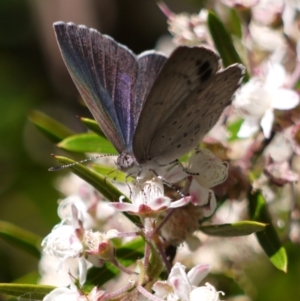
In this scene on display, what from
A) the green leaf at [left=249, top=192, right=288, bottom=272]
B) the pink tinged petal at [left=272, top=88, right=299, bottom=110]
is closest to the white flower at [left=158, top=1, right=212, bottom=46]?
the pink tinged petal at [left=272, top=88, right=299, bottom=110]

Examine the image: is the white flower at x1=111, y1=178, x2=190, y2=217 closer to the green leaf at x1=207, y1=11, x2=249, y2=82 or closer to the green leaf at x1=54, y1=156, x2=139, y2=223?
the green leaf at x1=54, y1=156, x2=139, y2=223

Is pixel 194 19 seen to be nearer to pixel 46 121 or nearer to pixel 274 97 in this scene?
pixel 274 97

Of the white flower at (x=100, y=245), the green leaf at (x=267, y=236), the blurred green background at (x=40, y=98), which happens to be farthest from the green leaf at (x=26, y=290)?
the blurred green background at (x=40, y=98)

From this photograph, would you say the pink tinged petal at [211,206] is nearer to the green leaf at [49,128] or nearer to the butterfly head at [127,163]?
the butterfly head at [127,163]

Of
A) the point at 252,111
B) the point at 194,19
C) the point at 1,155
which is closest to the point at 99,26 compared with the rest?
the point at 1,155

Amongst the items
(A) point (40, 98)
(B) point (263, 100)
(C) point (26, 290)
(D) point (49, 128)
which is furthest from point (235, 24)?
(A) point (40, 98)
